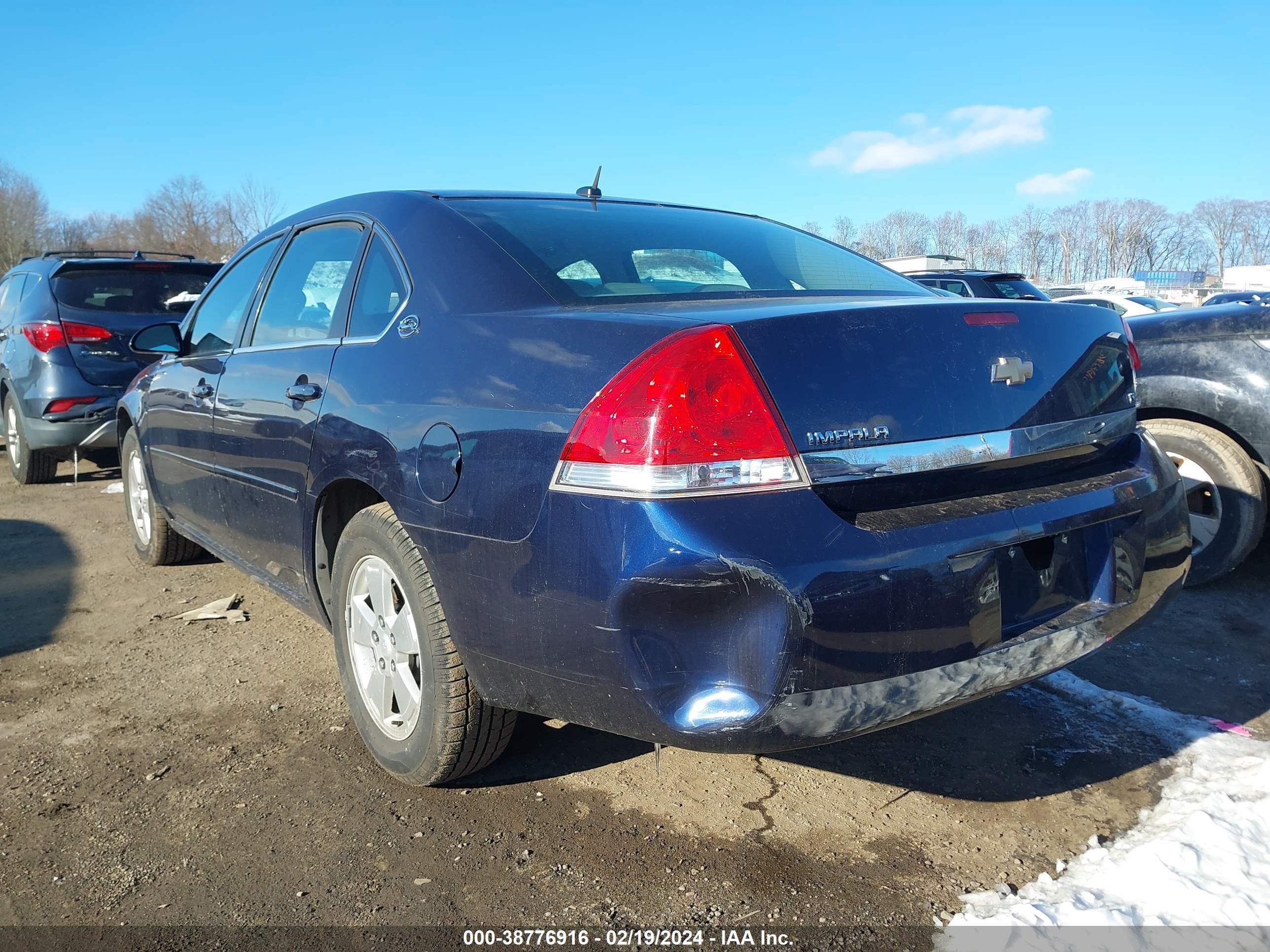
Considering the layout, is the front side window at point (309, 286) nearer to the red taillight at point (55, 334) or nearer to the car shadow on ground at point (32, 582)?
the car shadow on ground at point (32, 582)

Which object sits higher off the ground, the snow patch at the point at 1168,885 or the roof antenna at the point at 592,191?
the roof antenna at the point at 592,191

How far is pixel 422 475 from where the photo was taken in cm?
226

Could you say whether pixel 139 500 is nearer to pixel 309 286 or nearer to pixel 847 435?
pixel 309 286

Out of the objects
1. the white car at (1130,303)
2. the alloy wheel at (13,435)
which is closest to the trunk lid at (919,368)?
the alloy wheel at (13,435)

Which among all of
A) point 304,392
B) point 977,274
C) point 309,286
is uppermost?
point 977,274

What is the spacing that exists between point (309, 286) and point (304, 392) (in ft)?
1.88

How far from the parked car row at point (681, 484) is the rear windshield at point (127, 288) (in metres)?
4.73

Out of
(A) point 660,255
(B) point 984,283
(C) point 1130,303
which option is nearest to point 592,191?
(A) point 660,255

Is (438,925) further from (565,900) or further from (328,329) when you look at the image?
(328,329)

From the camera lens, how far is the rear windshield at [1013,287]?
1139cm

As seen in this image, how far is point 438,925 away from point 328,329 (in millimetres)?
1741

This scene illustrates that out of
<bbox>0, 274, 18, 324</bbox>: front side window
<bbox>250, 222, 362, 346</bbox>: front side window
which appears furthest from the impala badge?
<bbox>0, 274, 18, 324</bbox>: front side window

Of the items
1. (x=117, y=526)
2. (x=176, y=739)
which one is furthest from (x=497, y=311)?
(x=117, y=526)

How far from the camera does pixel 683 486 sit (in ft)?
5.89
